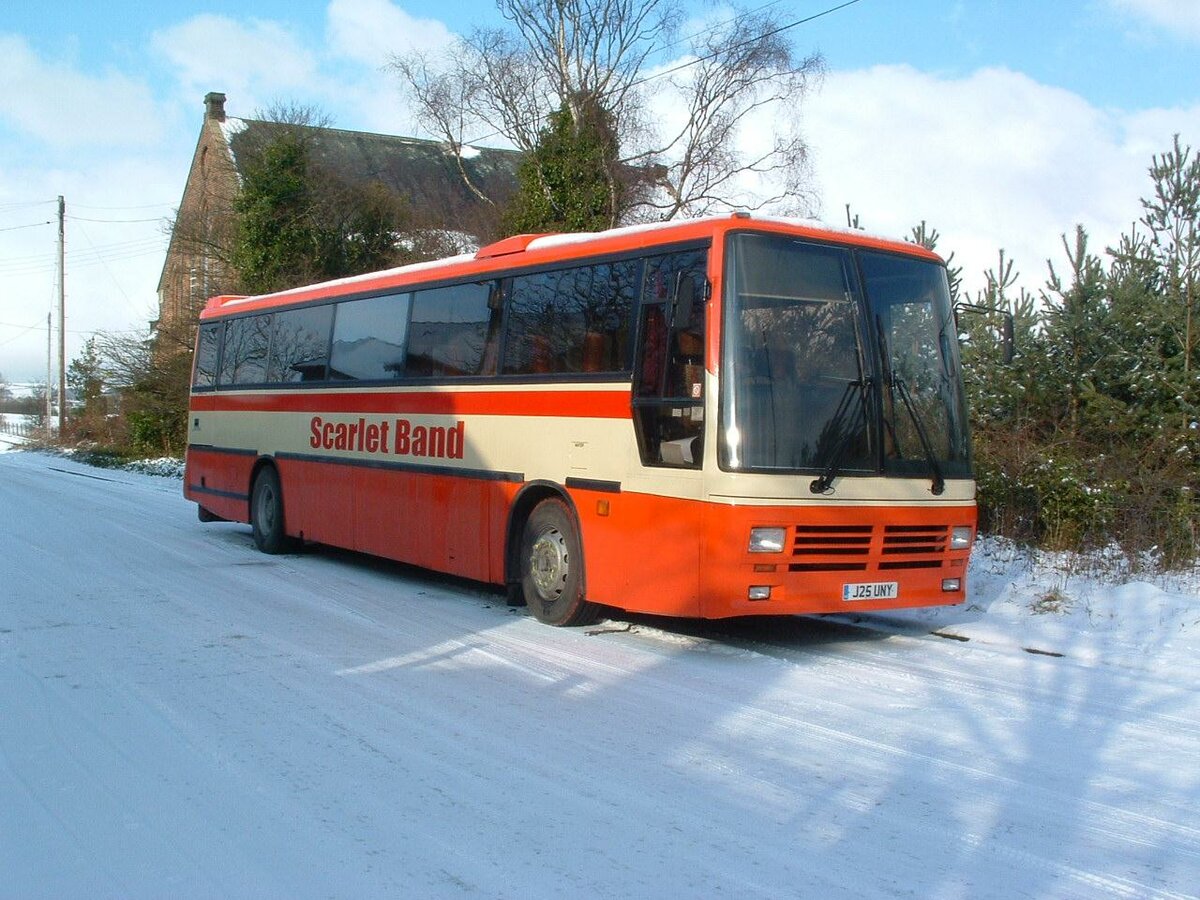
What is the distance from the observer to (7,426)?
78062mm

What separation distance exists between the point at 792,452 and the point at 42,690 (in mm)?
4982

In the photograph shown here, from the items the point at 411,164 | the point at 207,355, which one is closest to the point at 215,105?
the point at 411,164

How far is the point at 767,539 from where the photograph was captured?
813 centimetres

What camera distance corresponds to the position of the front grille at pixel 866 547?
8.32 m

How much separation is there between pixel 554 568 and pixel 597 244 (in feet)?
8.68

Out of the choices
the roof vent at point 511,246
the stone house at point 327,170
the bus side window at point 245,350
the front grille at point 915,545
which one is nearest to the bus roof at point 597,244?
the roof vent at point 511,246

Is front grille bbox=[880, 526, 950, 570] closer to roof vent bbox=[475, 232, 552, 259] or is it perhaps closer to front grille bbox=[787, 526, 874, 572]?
front grille bbox=[787, 526, 874, 572]

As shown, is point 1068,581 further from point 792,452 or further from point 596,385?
point 596,385

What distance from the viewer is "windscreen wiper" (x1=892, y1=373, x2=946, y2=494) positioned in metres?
8.84

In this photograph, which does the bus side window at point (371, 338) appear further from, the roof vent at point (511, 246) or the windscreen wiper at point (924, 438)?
the windscreen wiper at point (924, 438)

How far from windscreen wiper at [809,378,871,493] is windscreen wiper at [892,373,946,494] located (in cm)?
38

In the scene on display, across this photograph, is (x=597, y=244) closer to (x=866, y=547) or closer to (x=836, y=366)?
(x=836, y=366)

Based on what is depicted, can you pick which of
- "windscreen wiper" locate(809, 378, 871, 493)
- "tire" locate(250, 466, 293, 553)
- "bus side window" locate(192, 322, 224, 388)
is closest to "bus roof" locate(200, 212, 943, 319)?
"windscreen wiper" locate(809, 378, 871, 493)

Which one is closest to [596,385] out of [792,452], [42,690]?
[792,452]
